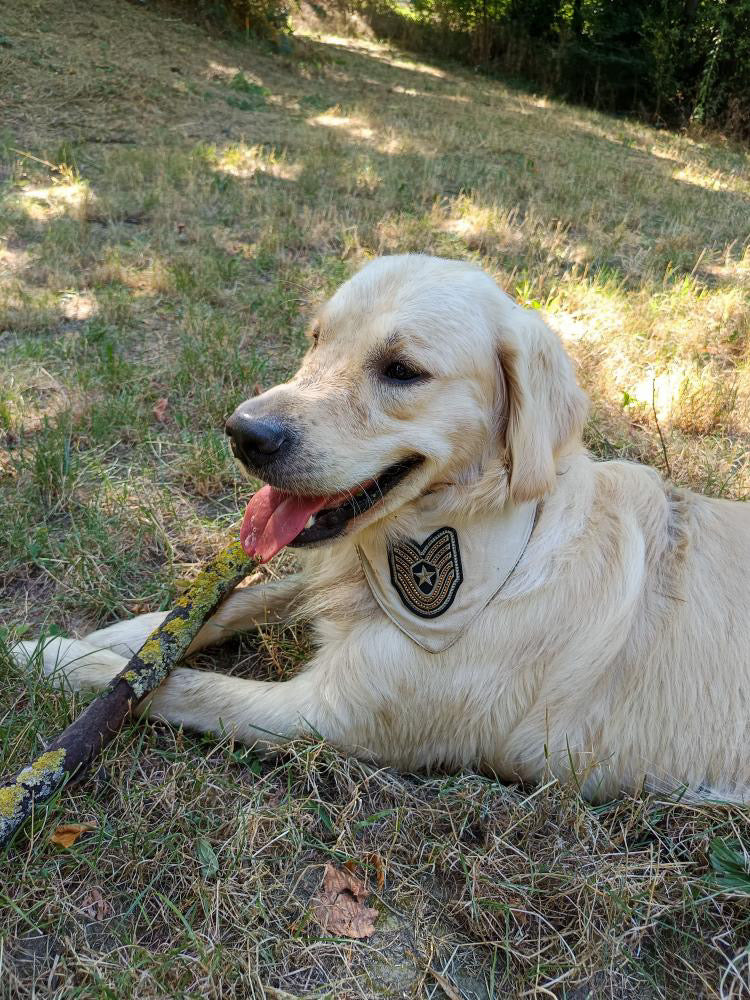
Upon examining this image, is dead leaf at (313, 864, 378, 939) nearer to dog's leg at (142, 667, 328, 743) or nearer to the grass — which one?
the grass

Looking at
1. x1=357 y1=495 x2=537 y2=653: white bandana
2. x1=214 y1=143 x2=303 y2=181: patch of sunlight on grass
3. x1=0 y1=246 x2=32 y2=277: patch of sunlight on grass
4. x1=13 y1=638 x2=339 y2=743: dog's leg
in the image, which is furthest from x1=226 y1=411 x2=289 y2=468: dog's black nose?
x1=214 y1=143 x2=303 y2=181: patch of sunlight on grass

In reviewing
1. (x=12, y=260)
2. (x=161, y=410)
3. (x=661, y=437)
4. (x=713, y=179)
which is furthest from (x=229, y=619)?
(x=713, y=179)

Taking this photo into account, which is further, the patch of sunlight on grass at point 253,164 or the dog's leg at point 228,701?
the patch of sunlight on grass at point 253,164

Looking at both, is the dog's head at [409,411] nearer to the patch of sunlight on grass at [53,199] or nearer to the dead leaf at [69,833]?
the dead leaf at [69,833]

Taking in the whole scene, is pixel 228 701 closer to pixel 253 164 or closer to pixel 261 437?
pixel 261 437

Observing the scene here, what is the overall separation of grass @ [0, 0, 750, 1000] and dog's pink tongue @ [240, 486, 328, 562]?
591mm

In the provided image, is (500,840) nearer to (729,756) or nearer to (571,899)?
(571,899)

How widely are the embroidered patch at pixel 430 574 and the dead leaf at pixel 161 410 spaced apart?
1.99 m

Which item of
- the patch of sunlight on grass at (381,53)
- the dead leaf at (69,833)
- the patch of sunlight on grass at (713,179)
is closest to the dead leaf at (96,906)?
the dead leaf at (69,833)

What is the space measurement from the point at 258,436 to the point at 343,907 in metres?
1.23

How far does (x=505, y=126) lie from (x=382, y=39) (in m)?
9.71

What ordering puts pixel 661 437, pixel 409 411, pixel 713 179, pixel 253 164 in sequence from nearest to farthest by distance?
1. pixel 409 411
2. pixel 661 437
3. pixel 253 164
4. pixel 713 179

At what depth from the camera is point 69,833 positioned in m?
1.93

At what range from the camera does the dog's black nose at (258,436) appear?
198 centimetres
